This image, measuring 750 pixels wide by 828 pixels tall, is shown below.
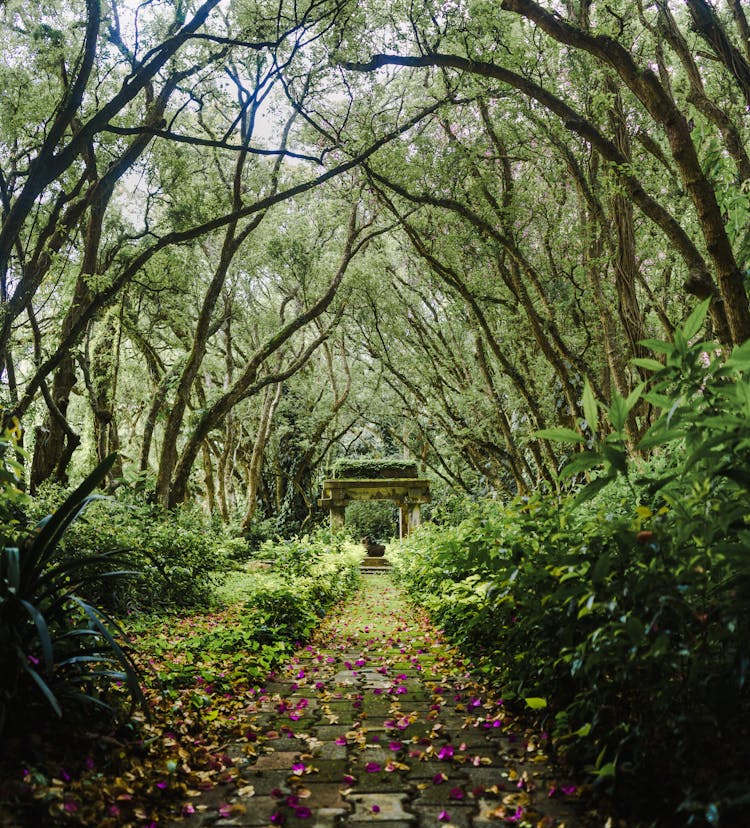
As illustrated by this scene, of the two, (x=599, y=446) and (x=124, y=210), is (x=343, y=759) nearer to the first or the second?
(x=599, y=446)

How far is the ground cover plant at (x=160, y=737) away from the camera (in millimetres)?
2041

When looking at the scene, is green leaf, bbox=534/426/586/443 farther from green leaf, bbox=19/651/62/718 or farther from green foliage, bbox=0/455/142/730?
green leaf, bbox=19/651/62/718

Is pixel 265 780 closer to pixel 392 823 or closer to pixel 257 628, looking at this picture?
pixel 392 823

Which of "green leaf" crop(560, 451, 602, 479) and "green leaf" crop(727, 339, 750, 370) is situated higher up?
"green leaf" crop(727, 339, 750, 370)

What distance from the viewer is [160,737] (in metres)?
2.80

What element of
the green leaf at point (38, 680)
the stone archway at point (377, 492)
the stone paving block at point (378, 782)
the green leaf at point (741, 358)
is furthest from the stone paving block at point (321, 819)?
the stone archway at point (377, 492)

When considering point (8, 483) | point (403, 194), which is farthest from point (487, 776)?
point (403, 194)

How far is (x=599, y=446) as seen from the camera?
2119 millimetres

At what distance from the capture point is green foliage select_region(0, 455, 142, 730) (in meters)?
2.35

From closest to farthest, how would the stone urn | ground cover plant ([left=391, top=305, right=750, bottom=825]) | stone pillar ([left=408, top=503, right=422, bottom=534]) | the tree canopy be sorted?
ground cover plant ([left=391, top=305, right=750, bottom=825]), the tree canopy, stone pillar ([left=408, top=503, right=422, bottom=534]), the stone urn

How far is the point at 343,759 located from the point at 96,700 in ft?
3.63

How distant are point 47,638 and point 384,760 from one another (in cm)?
153

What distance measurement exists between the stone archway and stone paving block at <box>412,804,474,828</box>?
15.0m

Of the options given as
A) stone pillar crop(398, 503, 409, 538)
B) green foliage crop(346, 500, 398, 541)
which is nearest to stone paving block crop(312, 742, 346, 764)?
stone pillar crop(398, 503, 409, 538)
